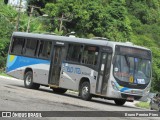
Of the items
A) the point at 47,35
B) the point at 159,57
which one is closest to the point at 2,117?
the point at 47,35

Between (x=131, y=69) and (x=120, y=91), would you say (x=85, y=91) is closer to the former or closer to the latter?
(x=120, y=91)

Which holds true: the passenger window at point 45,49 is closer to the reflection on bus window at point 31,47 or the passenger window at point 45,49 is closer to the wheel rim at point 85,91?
the reflection on bus window at point 31,47

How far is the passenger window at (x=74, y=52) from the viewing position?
84.0 feet

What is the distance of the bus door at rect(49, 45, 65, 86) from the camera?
87.9 ft

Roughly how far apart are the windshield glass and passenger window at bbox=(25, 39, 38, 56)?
6.40 m

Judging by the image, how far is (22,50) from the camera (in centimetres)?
2950

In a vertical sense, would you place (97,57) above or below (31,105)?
above

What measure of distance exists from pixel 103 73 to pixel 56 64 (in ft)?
12.7

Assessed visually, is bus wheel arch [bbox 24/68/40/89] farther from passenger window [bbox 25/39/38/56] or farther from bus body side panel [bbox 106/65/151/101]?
bus body side panel [bbox 106/65/151/101]

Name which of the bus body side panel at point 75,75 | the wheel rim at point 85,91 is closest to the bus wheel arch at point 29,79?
the bus body side panel at point 75,75

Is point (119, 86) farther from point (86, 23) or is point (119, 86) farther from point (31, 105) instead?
point (86, 23)

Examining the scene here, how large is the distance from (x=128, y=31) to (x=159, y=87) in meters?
10.1

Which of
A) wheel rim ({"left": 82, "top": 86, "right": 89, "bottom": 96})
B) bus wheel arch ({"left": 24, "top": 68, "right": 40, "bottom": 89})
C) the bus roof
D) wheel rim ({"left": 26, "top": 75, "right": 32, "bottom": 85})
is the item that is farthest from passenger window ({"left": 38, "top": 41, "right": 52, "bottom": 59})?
wheel rim ({"left": 82, "top": 86, "right": 89, "bottom": 96})

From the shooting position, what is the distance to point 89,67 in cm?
2467
